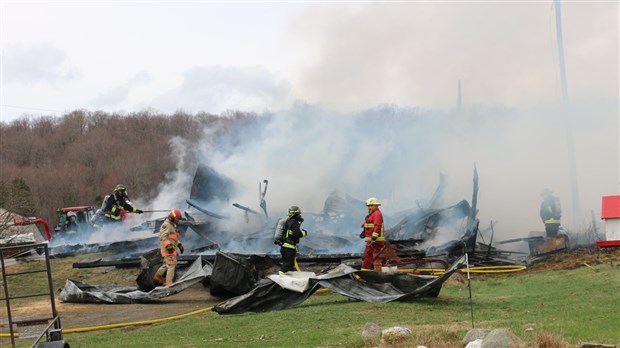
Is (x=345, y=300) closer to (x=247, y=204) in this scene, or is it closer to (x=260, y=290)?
(x=260, y=290)

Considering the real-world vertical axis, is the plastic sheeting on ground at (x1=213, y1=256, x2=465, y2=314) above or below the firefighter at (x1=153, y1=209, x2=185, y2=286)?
below

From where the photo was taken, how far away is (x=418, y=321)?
1171 centimetres

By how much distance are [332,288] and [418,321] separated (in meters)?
2.77

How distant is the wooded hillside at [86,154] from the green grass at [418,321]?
55.3 metres

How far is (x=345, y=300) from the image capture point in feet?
49.1

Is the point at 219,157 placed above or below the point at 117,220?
above

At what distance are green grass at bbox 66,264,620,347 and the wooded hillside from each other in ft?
181

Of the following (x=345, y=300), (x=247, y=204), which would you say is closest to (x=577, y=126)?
(x=247, y=204)

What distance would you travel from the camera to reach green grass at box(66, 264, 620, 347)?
32.0ft

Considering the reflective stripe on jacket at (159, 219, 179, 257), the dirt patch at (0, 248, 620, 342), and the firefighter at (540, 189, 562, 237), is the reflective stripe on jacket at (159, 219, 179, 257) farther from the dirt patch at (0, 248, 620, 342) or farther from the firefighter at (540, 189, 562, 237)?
the firefighter at (540, 189, 562, 237)

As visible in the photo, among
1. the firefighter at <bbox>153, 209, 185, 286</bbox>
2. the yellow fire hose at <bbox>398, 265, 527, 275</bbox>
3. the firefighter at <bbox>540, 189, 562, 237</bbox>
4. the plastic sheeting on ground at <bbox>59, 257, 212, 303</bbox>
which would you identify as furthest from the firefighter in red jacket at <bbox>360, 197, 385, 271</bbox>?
the firefighter at <bbox>540, 189, 562, 237</bbox>

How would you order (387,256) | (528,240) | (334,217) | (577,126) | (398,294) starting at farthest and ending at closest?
(577,126)
(334,217)
(528,240)
(387,256)
(398,294)

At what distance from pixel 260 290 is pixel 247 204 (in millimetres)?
13547

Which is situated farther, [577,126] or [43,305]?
[577,126]
